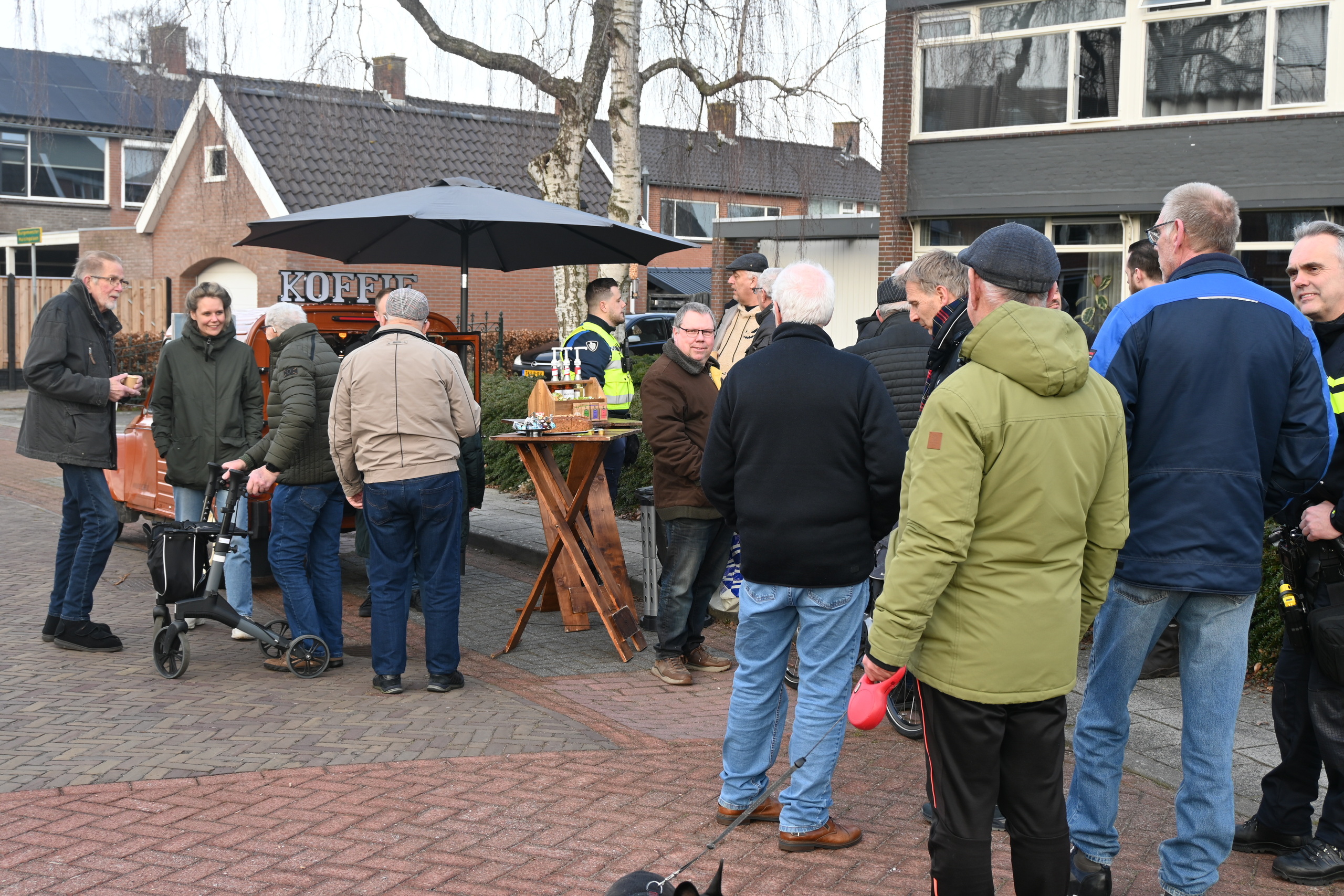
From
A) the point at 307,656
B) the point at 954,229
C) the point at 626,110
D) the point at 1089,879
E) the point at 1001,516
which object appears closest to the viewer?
the point at 1001,516

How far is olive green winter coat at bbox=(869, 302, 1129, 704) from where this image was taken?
311cm

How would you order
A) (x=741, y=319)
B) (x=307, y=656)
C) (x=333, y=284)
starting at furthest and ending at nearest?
(x=333, y=284) < (x=741, y=319) < (x=307, y=656)

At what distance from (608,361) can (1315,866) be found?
5.16 meters

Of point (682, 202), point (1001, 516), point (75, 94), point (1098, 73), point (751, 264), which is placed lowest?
point (1001, 516)

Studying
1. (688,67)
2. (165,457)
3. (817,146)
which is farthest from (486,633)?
(817,146)

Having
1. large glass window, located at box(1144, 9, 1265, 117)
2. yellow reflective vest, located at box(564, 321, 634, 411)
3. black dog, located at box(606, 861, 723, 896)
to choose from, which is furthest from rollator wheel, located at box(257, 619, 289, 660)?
large glass window, located at box(1144, 9, 1265, 117)

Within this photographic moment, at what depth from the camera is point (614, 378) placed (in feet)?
26.5

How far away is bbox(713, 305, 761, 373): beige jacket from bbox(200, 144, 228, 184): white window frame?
2002cm

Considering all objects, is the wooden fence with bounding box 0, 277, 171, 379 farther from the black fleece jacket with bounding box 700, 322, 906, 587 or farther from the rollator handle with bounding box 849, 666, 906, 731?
the rollator handle with bounding box 849, 666, 906, 731

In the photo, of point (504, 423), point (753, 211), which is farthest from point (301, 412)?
point (753, 211)

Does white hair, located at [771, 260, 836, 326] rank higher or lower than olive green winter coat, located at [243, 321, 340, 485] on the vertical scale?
higher

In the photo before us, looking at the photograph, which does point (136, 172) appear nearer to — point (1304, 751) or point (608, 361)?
point (608, 361)

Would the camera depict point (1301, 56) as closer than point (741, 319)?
No

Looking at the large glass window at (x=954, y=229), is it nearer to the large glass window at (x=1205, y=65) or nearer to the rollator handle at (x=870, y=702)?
the large glass window at (x=1205, y=65)
